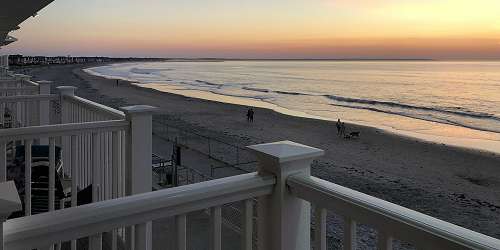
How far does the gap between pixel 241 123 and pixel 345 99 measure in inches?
829

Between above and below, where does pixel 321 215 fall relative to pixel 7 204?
below

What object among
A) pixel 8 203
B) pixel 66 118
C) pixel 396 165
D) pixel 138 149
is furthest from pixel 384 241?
pixel 396 165

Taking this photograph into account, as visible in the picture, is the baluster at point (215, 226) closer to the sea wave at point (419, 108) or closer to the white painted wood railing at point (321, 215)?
the white painted wood railing at point (321, 215)

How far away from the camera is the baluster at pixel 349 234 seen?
1708 millimetres

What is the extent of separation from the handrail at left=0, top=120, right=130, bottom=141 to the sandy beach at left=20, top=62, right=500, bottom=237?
9655mm

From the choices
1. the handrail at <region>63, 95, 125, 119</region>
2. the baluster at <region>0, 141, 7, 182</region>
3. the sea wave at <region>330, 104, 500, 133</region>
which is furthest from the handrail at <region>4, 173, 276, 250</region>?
the sea wave at <region>330, 104, 500, 133</region>

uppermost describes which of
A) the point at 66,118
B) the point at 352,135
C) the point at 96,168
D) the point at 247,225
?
the point at 66,118

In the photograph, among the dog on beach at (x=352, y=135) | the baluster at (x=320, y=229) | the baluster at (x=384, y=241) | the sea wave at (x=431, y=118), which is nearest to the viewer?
the baluster at (x=384, y=241)

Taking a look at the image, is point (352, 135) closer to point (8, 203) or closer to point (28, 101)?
point (28, 101)

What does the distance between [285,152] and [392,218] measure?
1.89ft

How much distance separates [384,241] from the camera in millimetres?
1583

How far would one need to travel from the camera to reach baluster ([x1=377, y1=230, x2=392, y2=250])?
1.57 m

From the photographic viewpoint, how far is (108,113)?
4.20 metres

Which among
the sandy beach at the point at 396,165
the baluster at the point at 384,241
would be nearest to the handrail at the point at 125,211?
the baluster at the point at 384,241
